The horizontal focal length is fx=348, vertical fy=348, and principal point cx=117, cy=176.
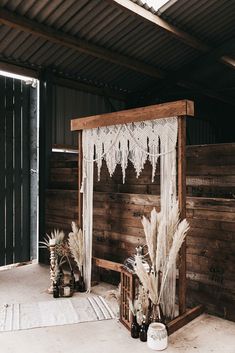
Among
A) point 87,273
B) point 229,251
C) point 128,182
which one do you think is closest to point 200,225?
point 229,251

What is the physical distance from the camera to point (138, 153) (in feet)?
13.4

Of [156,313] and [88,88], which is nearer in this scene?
[156,313]

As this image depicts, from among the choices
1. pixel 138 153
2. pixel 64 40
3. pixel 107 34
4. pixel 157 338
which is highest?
pixel 107 34

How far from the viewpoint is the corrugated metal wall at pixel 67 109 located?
6836 mm

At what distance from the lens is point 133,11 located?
514cm

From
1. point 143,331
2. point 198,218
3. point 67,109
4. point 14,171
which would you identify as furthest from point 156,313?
point 67,109

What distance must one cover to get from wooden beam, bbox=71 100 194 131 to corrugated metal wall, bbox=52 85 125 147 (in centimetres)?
214

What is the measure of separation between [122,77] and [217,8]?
2392 millimetres

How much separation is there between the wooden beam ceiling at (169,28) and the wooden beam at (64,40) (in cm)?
97

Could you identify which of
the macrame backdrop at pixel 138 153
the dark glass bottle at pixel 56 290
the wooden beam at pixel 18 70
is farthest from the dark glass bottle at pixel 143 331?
the wooden beam at pixel 18 70

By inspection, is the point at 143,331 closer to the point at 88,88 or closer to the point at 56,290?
the point at 56,290

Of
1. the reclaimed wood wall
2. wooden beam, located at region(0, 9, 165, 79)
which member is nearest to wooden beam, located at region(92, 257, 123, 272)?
the reclaimed wood wall

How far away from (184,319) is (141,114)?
225cm

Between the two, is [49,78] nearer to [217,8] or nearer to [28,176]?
[28,176]
